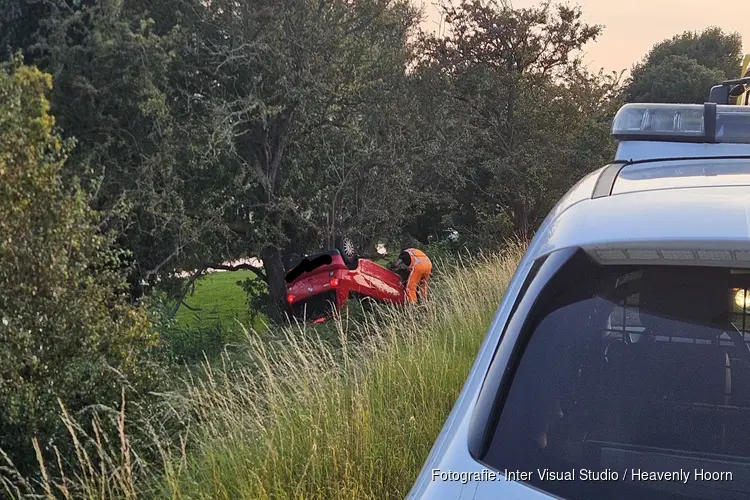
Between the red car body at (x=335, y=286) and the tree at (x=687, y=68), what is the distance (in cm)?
2777

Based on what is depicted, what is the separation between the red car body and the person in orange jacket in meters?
0.20

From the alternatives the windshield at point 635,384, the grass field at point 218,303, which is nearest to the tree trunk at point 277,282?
the grass field at point 218,303

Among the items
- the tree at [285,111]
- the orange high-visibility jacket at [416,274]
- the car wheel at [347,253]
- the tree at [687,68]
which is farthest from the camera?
the tree at [687,68]

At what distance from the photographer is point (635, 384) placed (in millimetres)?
1530

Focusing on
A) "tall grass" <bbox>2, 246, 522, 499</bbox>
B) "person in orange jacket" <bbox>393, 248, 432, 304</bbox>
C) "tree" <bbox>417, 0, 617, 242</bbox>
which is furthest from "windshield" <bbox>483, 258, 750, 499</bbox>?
"tree" <bbox>417, 0, 617, 242</bbox>

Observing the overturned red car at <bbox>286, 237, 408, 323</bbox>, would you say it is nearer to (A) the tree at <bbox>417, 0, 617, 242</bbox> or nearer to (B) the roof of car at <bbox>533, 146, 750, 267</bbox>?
(A) the tree at <bbox>417, 0, 617, 242</bbox>

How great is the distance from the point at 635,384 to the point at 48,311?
4.71 metres

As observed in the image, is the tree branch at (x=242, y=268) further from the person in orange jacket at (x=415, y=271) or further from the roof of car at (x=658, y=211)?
the roof of car at (x=658, y=211)

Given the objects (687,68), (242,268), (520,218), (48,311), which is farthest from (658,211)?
(687,68)

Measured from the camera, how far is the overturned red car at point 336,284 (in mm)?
9188

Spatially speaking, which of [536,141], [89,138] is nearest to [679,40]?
[536,141]

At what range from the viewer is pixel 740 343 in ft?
4.96

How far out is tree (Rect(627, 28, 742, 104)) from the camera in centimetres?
3953

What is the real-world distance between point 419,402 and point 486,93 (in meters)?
10.6
